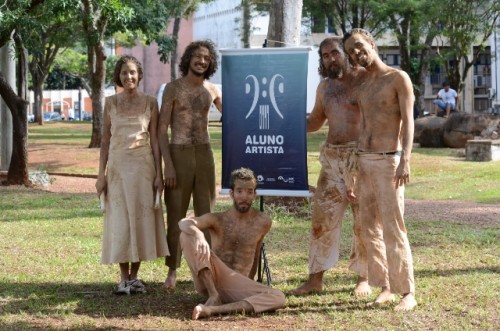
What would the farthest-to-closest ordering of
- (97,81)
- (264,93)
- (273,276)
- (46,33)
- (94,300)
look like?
(46,33), (97,81), (273,276), (264,93), (94,300)

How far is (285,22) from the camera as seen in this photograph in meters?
13.3

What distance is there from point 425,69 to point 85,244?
92.4ft

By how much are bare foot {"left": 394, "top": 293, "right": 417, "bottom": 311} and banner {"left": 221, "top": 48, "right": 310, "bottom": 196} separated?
4.55ft

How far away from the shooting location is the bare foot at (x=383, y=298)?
22.6ft

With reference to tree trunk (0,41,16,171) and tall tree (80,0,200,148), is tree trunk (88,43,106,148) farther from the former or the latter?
tree trunk (0,41,16,171)

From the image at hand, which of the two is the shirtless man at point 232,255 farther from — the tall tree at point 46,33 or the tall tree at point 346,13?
the tall tree at point 346,13

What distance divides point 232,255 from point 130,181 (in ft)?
3.55

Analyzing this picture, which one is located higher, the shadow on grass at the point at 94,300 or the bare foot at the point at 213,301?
the bare foot at the point at 213,301

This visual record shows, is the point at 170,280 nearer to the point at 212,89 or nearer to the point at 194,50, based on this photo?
the point at 212,89

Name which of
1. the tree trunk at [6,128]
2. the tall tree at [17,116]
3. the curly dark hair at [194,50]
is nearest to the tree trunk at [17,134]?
the tall tree at [17,116]

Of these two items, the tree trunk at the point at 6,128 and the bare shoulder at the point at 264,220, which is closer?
the bare shoulder at the point at 264,220

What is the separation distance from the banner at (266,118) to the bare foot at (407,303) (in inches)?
54.6

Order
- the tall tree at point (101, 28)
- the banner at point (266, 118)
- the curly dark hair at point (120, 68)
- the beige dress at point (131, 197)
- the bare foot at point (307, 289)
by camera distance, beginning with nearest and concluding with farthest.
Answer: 1. the bare foot at point (307, 289)
2. the beige dress at point (131, 197)
3. the curly dark hair at point (120, 68)
4. the banner at point (266, 118)
5. the tall tree at point (101, 28)

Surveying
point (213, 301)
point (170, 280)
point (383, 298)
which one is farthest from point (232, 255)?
point (383, 298)
